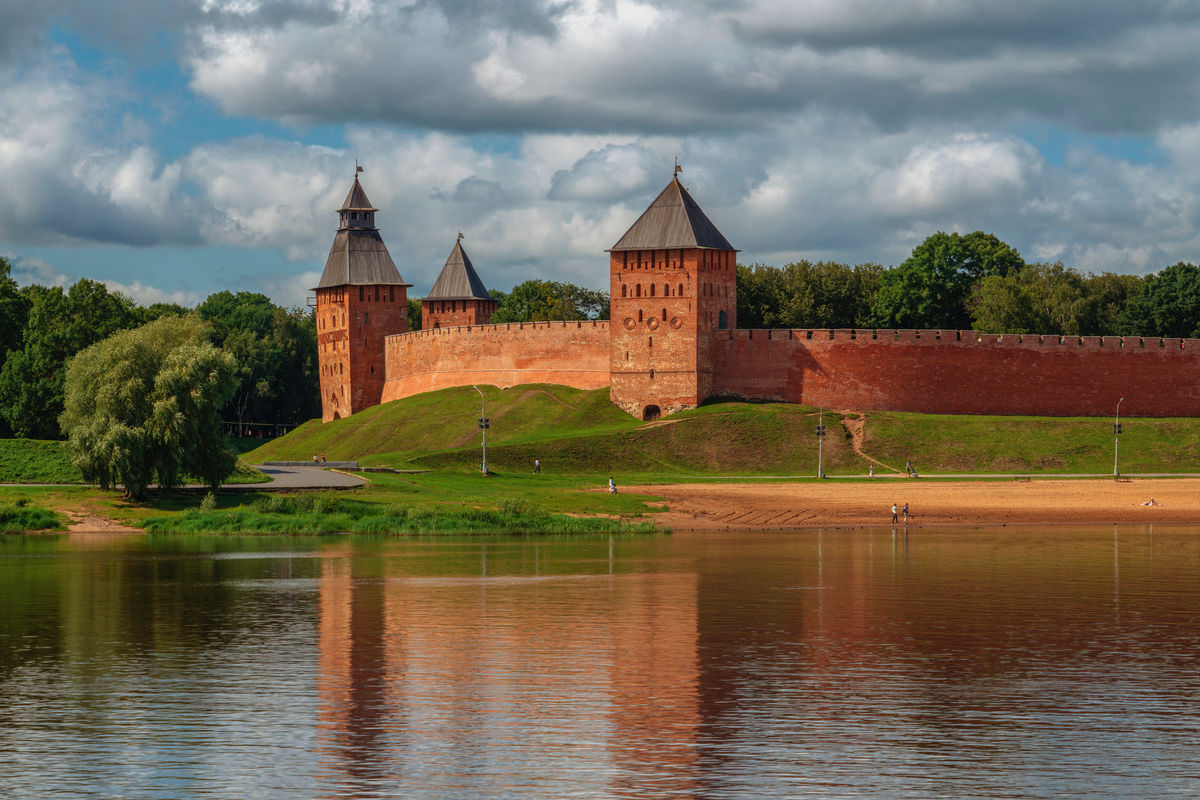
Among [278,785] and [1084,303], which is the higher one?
[1084,303]

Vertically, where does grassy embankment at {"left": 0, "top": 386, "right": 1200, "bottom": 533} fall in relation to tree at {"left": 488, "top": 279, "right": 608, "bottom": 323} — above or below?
below

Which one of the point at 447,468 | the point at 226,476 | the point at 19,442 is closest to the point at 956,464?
the point at 447,468

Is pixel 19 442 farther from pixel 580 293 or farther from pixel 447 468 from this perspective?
pixel 580 293

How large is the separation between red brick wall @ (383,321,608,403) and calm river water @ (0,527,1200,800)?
45.2 m

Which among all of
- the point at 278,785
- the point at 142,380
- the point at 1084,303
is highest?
the point at 1084,303

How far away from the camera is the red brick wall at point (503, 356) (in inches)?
3228

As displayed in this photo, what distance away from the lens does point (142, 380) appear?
49.8 m

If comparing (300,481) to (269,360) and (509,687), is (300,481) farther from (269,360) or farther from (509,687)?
(269,360)

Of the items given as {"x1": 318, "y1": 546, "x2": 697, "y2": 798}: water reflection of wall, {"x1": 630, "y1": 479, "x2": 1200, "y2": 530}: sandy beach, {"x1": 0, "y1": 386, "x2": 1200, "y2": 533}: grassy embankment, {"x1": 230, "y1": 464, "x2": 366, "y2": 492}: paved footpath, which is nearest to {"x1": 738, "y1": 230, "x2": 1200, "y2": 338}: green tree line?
{"x1": 0, "y1": 386, "x2": 1200, "y2": 533}: grassy embankment

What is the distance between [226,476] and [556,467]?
1788 centimetres

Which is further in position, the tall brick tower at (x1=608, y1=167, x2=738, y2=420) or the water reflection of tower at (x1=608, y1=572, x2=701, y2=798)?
the tall brick tower at (x1=608, y1=167, x2=738, y2=420)

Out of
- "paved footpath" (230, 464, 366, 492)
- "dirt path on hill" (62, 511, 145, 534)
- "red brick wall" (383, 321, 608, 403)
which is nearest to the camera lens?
"dirt path on hill" (62, 511, 145, 534)

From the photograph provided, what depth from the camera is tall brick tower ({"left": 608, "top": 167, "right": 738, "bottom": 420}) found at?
248 feet

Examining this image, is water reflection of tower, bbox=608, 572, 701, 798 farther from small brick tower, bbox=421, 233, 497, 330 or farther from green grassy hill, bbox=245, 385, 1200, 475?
small brick tower, bbox=421, 233, 497, 330
